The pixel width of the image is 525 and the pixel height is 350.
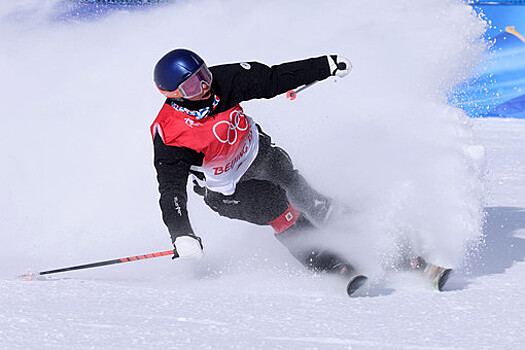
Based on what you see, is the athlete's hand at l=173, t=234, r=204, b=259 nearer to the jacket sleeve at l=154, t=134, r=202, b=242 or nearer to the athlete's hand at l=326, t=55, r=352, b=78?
the jacket sleeve at l=154, t=134, r=202, b=242

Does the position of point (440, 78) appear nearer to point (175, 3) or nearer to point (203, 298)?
point (203, 298)

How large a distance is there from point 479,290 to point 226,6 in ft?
14.8

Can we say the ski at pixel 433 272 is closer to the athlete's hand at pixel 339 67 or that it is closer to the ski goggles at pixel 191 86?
the athlete's hand at pixel 339 67

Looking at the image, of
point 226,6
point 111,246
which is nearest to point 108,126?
point 111,246

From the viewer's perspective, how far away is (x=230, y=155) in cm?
357

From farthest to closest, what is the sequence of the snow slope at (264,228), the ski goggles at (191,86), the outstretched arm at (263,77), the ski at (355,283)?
1. the outstretched arm at (263,77)
2. the ski at (355,283)
3. the ski goggles at (191,86)
4. the snow slope at (264,228)

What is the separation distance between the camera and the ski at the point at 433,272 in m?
3.52

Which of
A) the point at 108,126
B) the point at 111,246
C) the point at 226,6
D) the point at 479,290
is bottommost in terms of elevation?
the point at 479,290

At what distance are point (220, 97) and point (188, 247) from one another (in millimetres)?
752

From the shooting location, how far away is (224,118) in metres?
3.53

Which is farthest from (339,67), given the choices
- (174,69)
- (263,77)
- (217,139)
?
(174,69)

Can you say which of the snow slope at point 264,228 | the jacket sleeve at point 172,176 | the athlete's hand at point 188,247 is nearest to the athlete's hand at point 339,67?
the snow slope at point 264,228

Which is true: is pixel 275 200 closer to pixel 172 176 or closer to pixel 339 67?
pixel 172 176

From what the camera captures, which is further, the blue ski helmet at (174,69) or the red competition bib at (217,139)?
the red competition bib at (217,139)
